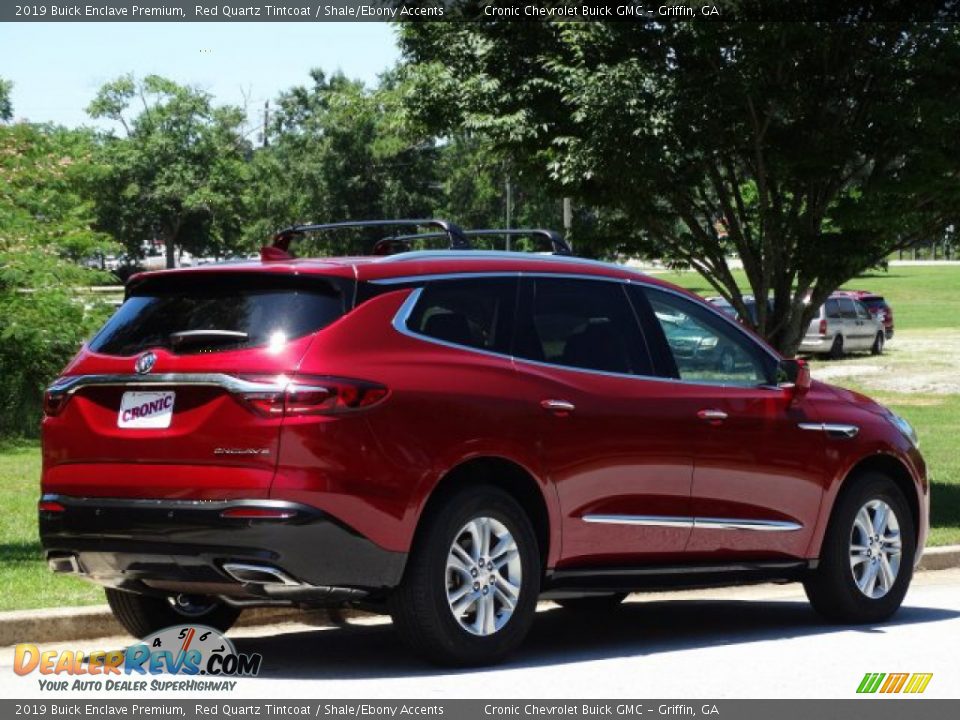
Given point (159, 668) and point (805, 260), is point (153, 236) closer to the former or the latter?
point (805, 260)

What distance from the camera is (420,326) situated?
7707 mm

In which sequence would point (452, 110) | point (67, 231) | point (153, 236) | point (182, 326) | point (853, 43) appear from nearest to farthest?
1. point (182, 326)
2. point (853, 43)
3. point (452, 110)
4. point (67, 231)
5. point (153, 236)

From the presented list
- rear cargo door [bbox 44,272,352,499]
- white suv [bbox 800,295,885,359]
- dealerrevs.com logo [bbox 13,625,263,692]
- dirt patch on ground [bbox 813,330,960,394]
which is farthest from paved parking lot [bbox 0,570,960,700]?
white suv [bbox 800,295,885,359]

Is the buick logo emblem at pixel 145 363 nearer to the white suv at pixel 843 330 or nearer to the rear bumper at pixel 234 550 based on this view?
the rear bumper at pixel 234 550

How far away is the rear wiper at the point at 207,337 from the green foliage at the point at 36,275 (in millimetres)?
13831

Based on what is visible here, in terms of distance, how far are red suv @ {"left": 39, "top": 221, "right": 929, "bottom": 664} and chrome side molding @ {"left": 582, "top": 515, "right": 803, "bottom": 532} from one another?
1cm

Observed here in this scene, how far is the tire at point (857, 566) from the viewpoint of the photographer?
9.52 m

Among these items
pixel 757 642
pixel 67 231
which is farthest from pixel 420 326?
pixel 67 231

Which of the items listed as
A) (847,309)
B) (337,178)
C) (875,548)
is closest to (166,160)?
(337,178)

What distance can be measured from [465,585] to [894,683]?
1949 millimetres

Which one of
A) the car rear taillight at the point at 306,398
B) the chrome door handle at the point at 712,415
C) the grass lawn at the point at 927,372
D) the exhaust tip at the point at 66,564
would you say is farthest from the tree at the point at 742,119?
the exhaust tip at the point at 66,564

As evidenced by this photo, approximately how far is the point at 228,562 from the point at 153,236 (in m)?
91.9

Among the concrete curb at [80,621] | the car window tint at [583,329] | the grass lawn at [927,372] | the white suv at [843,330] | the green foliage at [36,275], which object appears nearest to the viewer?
the car window tint at [583,329]

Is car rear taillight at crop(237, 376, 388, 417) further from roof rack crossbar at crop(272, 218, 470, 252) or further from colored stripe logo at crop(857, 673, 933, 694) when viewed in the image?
colored stripe logo at crop(857, 673, 933, 694)
